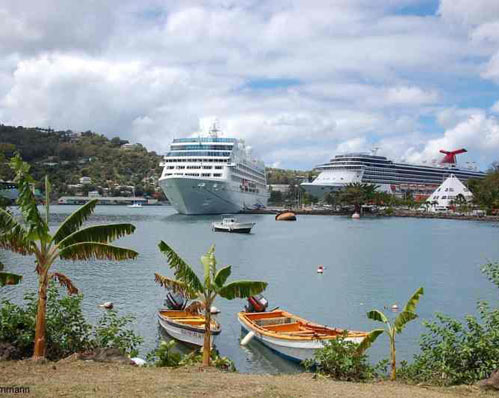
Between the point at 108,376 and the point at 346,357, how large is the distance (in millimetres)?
4946

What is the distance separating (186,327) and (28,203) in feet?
29.4

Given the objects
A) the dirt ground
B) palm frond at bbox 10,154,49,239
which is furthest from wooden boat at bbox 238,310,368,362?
palm frond at bbox 10,154,49,239

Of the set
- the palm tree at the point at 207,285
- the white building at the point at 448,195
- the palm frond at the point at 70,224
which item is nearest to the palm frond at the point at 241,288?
the palm tree at the point at 207,285

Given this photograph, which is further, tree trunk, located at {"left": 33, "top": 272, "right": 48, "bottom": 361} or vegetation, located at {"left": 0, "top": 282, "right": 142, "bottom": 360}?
vegetation, located at {"left": 0, "top": 282, "right": 142, "bottom": 360}

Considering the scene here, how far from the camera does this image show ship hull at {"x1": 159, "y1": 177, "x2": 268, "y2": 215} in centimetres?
9181

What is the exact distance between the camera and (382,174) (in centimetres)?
15750

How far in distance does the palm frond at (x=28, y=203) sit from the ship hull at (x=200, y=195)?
77703 millimetres

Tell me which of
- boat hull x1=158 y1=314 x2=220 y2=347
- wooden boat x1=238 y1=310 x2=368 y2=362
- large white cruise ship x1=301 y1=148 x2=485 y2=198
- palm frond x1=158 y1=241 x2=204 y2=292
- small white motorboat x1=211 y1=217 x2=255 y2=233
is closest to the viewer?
palm frond x1=158 y1=241 x2=204 y2=292

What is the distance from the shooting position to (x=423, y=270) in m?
40.0

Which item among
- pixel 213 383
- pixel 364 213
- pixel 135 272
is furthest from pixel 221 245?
pixel 364 213

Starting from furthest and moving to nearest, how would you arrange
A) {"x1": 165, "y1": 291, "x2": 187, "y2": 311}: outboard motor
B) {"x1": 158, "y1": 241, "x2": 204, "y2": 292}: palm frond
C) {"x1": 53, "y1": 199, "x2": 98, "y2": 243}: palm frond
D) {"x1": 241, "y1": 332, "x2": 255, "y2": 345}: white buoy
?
{"x1": 165, "y1": 291, "x2": 187, "y2": 311}: outboard motor → {"x1": 241, "y1": 332, "x2": 255, "y2": 345}: white buoy → {"x1": 158, "y1": 241, "x2": 204, "y2": 292}: palm frond → {"x1": 53, "y1": 199, "x2": 98, "y2": 243}: palm frond

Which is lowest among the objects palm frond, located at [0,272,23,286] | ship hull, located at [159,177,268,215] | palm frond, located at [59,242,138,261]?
palm frond, located at [0,272,23,286]

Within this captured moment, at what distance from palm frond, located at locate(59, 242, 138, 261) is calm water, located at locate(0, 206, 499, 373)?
7.00 m

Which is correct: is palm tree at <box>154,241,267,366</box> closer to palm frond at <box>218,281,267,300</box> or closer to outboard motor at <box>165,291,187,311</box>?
palm frond at <box>218,281,267,300</box>
